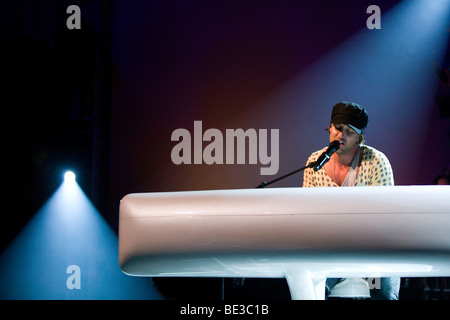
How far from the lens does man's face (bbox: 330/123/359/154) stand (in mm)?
1841

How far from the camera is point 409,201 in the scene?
59 centimetres

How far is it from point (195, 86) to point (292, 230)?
2.86 metres

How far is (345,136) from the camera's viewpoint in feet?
6.06

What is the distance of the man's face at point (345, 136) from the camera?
6.04 ft

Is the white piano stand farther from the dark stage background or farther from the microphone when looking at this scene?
the dark stage background

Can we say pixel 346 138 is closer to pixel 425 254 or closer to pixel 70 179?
pixel 425 254

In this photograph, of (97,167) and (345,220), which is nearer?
(345,220)

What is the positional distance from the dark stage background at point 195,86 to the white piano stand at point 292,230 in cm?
258

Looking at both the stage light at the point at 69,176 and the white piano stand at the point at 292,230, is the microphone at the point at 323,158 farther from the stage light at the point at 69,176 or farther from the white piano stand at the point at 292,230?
the stage light at the point at 69,176

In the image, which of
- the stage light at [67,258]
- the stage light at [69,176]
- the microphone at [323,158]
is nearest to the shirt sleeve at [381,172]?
the microphone at [323,158]

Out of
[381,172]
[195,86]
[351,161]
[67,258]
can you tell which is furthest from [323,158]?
[67,258]

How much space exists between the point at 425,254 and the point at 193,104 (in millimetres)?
2864

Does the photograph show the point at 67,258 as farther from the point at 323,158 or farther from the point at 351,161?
the point at 323,158
